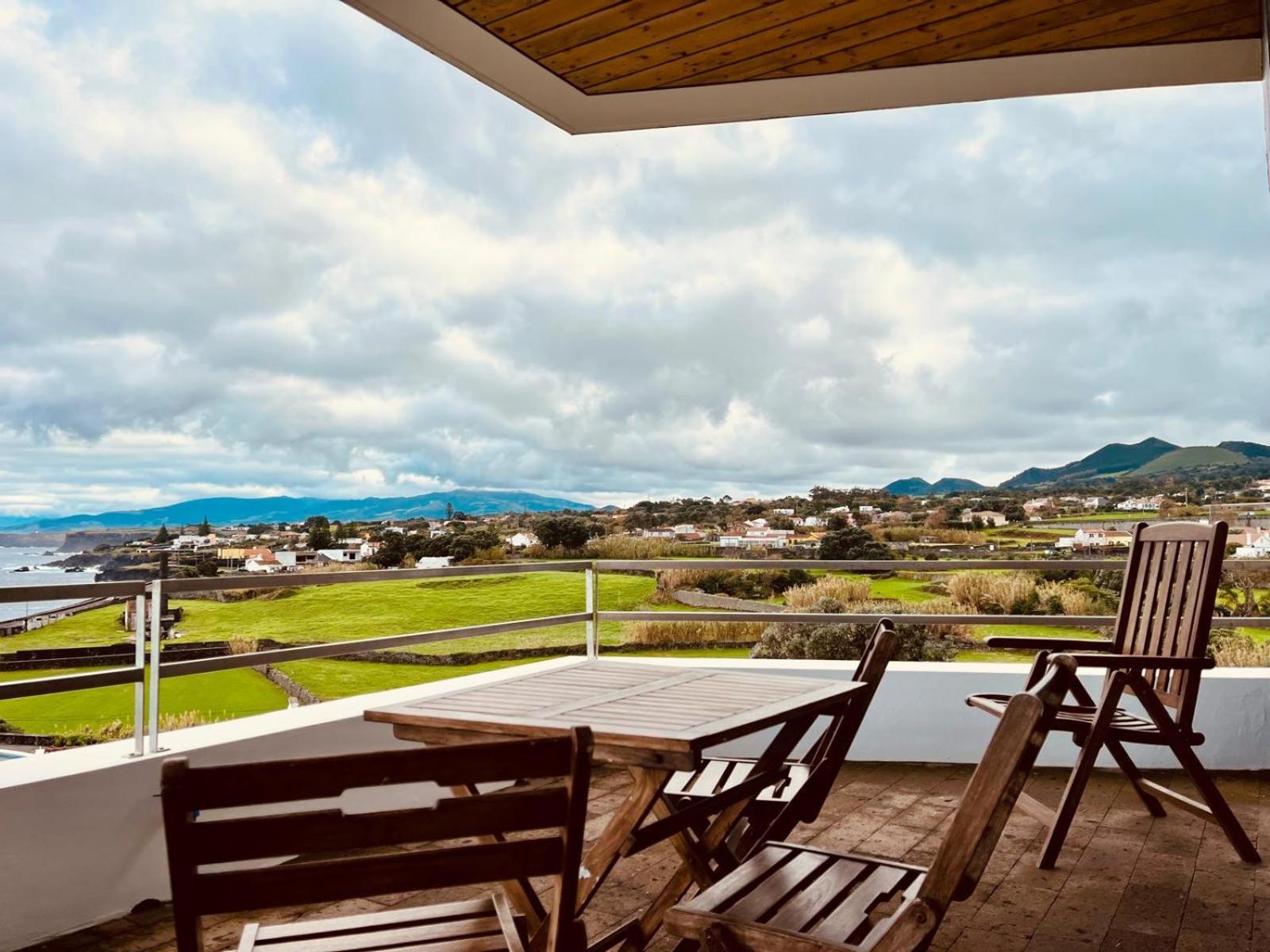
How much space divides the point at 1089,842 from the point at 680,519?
14.2 metres

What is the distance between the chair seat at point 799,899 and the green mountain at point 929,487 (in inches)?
600

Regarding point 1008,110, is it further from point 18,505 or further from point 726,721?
point 18,505

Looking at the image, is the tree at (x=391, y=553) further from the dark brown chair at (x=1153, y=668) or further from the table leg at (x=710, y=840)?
the table leg at (x=710, y=840)

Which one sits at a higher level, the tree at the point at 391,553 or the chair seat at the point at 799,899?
the chair seat at the point at 799,899

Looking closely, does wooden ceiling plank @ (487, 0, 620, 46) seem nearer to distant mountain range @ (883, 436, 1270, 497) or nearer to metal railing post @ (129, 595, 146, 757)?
metal railing post @ (129, 595, 146, 757)

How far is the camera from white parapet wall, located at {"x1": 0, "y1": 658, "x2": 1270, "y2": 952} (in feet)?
9.00

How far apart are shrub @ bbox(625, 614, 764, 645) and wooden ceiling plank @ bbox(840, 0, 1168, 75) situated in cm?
1052

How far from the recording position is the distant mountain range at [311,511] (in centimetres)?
1912

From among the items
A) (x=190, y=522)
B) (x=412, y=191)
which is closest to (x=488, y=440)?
(x=412, y=191)

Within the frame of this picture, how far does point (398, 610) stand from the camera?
24.0 metres

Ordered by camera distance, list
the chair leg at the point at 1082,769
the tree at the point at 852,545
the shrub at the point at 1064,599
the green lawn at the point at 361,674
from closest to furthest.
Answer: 1. the chair leg at the point at 1082,769
2. the shrub at the point at 1064,599
3. the tree at the point at 852,545
4. the green lawn at the point at 361,674

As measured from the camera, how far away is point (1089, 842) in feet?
11.6

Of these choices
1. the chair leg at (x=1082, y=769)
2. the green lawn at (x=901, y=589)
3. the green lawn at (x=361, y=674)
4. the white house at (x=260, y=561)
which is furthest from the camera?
the green lawn at (x=361, y=674)

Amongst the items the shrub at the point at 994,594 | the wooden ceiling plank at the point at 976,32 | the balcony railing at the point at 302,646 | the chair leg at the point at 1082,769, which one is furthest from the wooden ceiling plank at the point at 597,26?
the shrub at the point at 994,594
